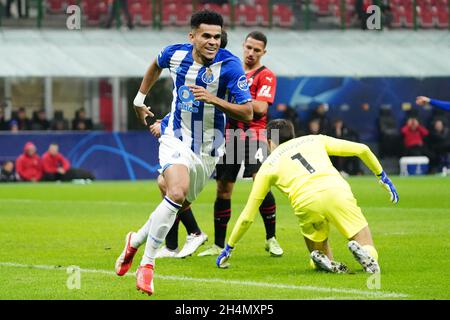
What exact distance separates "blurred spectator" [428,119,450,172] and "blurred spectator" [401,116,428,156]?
26cm

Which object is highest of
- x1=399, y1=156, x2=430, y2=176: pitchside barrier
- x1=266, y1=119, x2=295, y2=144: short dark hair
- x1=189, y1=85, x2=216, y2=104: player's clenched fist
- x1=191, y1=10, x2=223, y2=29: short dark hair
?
x1=191, y1=10, x2=223, y2=29: short dark hair

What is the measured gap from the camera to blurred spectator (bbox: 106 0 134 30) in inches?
1375

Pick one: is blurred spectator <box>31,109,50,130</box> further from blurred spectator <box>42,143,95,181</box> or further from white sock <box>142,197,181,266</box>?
white sock <box>142,197,181,266</box>

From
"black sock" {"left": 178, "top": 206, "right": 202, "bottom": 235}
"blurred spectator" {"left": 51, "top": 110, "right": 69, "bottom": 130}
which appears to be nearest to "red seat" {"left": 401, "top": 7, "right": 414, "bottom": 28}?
"blurred spectator" {"left": 51, "top": 110, "right": 69, "bottom": 130}

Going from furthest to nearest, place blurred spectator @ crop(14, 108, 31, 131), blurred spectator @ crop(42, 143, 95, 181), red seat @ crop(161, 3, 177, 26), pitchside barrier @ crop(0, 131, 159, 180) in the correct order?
red seat @ crop(161, 3, 177, 26)
blurred spectator @ crop(14, 108, 31, 131)
pitchside barrier @ crop(0, 131, 159, 180)
blurred spectator @ crop(42, 143, 95, 181)

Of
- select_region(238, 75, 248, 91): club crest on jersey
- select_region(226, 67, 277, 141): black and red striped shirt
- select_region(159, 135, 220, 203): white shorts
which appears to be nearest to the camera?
select_region(159, 135, 220, 203): white shorts

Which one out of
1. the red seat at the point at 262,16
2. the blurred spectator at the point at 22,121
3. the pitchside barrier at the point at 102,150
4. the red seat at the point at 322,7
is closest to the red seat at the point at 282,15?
the red seat at the point at 262,16

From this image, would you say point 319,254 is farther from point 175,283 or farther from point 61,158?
point 61,158

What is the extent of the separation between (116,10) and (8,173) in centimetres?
853

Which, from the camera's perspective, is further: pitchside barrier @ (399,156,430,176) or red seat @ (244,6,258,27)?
red seat @ (244,6,258,27)

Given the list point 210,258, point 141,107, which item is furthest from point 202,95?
point 210,258

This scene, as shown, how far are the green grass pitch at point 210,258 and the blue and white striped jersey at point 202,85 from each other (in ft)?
4.03

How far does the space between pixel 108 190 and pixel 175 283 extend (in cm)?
1532

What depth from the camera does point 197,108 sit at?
10102 mm
